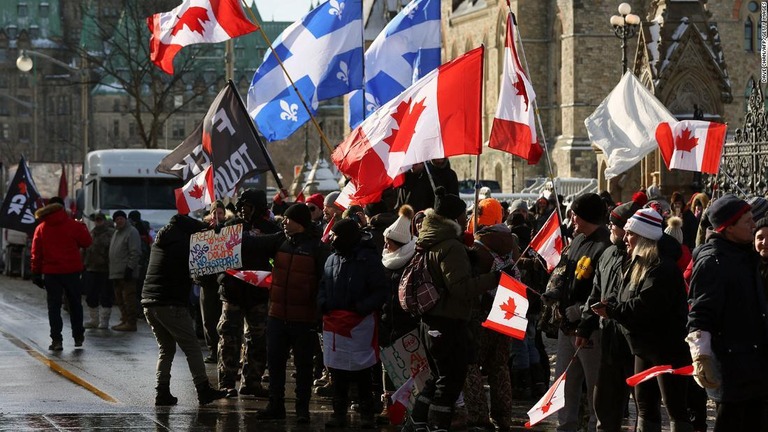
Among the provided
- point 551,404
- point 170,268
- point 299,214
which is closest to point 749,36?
point 170,268

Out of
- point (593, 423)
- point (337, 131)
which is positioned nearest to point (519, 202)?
point (593, 423)

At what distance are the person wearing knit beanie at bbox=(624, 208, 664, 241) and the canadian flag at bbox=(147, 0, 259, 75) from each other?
7597mm

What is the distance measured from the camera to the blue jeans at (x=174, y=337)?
528 inches

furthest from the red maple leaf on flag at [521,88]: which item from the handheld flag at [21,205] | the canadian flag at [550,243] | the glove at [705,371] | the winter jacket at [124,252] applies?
the handheld flag at [21,205]

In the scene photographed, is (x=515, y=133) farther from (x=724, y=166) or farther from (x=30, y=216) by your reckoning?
(x=30, y=216)

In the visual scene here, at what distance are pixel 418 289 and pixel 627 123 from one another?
6469 millimetres

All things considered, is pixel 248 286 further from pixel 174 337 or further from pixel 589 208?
pixel 589 208

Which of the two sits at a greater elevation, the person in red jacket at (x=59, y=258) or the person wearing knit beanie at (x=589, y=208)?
the person wearing knit beanie at (x=589, y=208)

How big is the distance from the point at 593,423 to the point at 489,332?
110 centimetres

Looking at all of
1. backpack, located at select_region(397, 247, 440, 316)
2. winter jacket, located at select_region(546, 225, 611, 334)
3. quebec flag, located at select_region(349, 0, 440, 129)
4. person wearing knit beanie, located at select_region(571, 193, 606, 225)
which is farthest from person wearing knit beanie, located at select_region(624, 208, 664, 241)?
quebec flag, located at select_region(349, 0, 440, 129)

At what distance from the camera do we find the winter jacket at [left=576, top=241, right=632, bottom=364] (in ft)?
32.3

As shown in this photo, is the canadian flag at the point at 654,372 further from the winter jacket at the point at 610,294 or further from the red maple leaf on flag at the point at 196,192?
the red maple leaf on flag at the point at 196,192

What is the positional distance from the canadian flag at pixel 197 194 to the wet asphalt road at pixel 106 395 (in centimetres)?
170

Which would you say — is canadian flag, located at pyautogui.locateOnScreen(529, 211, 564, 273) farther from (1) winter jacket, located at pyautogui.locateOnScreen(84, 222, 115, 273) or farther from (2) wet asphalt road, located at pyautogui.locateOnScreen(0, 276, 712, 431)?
(1) winter jacket, located at pyautogui.locateOnScreen(84, 222, 115, 273)
